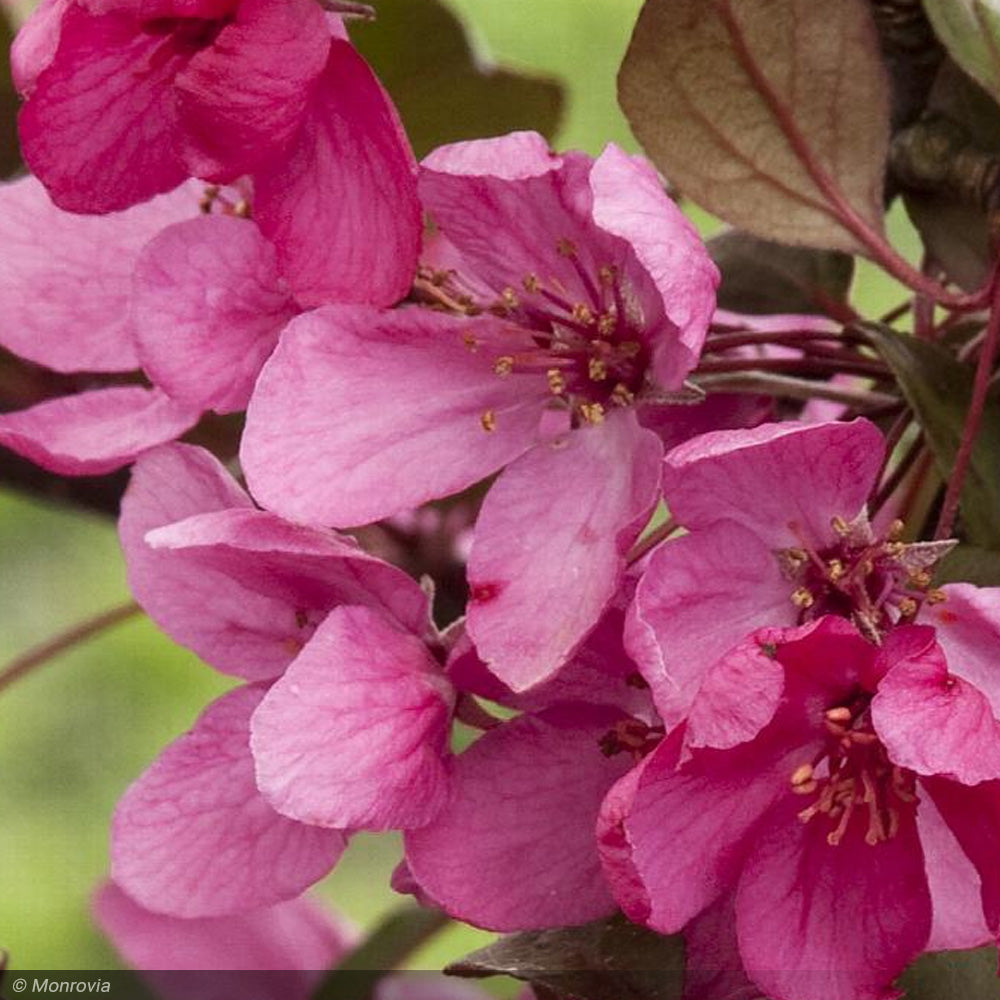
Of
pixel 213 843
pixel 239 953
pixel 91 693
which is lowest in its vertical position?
pixel 91 693

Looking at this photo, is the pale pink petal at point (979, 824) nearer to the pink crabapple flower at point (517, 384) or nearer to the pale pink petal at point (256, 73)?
the pink crabapple flower at point (517, 384)

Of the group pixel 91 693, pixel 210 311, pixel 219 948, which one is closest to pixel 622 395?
pixel 210 311

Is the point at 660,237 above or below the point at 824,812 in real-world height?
above

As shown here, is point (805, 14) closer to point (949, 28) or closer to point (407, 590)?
point (949, 28)

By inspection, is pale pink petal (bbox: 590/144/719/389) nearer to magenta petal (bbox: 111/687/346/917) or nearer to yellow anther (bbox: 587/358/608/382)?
yellow anther (bbox: 587/358/608/382)

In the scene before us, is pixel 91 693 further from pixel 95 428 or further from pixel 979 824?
pixel 979 824

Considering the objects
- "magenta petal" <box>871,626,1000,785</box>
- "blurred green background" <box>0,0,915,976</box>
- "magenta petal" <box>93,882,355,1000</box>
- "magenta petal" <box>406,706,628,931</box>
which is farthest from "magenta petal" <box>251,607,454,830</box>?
"blurred green background" <box>0,0,915,976</box>
